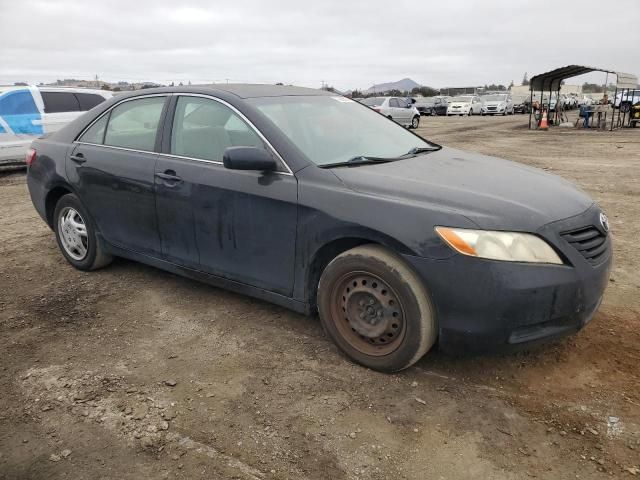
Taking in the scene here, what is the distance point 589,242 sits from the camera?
290 centimetres

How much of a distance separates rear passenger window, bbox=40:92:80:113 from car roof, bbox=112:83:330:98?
7855 mm

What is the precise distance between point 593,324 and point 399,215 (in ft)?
5.80

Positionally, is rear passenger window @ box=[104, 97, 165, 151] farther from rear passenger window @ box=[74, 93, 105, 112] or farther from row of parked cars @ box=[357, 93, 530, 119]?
row of parked cars @ box=[357, 93, 530, 119]

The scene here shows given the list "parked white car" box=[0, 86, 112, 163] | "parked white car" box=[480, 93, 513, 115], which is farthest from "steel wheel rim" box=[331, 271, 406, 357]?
"parked white car" box=[480, 93, 513, 115]

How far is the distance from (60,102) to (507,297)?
1114 cm

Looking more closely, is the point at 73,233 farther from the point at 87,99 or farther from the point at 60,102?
the point at 87,99

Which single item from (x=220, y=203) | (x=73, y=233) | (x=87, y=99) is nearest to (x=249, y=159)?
(x=220, y=203)

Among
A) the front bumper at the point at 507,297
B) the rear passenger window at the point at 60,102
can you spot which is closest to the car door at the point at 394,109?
the rear passenger window at the point at 60,102

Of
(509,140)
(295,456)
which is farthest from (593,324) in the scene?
(509,140)

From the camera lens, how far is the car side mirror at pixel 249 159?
3.20 m

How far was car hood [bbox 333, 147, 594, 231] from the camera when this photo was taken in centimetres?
274

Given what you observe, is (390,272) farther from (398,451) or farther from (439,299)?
(398,451)

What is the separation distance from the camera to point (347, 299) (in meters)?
3.09

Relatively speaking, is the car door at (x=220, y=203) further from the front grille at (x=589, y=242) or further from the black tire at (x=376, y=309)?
the front grille at (x=589, y=242)
